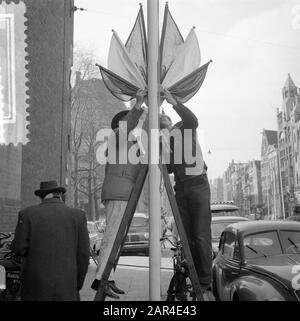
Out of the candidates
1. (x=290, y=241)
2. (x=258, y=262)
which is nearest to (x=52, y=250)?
(x=258, y=262)

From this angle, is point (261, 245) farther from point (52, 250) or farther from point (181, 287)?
point (52, 250)

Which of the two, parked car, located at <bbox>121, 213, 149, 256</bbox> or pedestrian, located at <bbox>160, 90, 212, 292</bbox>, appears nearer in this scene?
pedestrian, located at <bbox>160, 90, 212, 292</bbox>

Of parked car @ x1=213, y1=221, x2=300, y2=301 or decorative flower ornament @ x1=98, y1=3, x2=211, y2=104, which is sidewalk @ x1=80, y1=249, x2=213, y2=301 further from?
decorative flower ornament @ x1=98, y1=3, x2=211, y2=104

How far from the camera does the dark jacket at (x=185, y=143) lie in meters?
2.72

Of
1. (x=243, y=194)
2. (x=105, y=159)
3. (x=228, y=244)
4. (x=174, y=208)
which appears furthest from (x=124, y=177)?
(x=243, y=194)

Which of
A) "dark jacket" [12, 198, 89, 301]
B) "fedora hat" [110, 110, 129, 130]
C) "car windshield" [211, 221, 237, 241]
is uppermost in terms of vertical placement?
"fedora hat" [110, 110, 129, 130]

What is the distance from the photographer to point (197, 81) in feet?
8.64

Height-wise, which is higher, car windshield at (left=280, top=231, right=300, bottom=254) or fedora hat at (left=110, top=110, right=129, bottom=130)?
fedora hat at (left=110, top=110, right=129, bottom=130)

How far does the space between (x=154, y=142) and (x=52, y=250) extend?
3.23ft

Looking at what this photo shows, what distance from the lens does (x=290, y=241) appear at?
4.67 m

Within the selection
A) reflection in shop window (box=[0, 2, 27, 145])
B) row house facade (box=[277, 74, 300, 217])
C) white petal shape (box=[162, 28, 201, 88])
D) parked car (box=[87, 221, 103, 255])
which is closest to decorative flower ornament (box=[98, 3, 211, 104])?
white petal shape (box=[162, 28, 201, 88])

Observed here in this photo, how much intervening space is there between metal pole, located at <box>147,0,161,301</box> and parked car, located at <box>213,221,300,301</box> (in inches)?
46.2

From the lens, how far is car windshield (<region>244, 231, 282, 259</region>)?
4590mm
